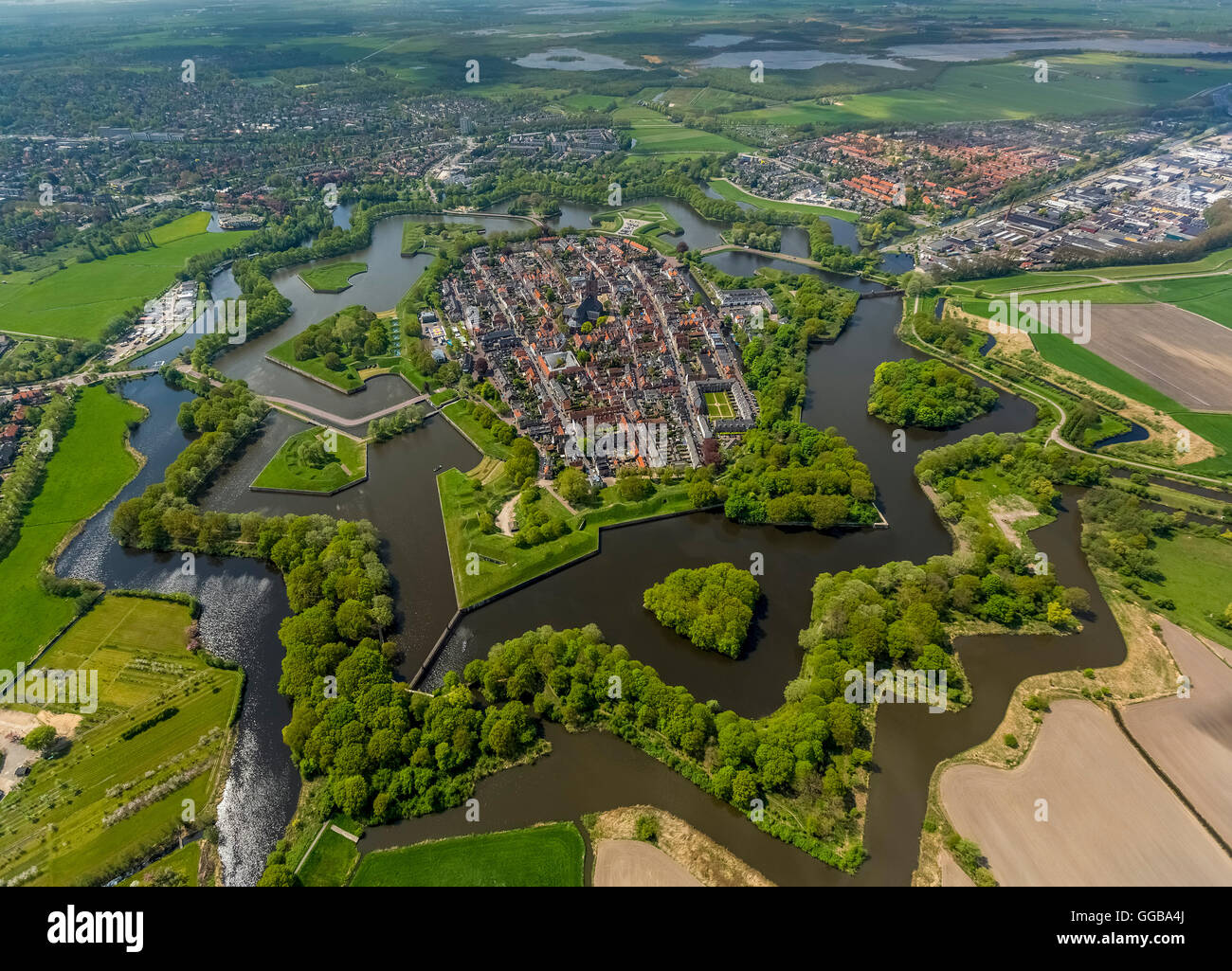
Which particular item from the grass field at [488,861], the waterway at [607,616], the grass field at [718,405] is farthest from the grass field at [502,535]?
the grass field at [488,861]

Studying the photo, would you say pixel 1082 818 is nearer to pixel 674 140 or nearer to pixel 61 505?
pixel 61 505

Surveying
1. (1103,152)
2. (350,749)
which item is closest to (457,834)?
(350,749)

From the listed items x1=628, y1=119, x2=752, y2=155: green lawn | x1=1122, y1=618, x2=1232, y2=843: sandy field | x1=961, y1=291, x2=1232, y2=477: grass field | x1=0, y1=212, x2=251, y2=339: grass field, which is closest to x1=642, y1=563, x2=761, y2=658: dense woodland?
x1=1122, y1=618, x2=1232, y2=843: sandy field

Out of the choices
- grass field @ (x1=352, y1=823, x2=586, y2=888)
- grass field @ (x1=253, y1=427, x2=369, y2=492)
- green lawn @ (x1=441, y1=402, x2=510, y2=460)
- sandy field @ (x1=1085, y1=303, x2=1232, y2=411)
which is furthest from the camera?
sandy field @ (x1=1085, y1=303, x2=1232, y2=411)

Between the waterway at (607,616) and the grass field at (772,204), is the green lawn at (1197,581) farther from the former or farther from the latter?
the grass field at (772,204)

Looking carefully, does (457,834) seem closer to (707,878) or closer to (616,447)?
(707,878)

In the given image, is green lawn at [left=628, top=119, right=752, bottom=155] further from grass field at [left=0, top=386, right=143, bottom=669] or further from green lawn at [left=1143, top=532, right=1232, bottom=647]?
green lawn at [left=1143, top=532, right=1232, bottom=647]

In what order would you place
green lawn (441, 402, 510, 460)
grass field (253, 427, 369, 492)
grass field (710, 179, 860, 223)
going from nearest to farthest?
grass field (253, 427, 369, 492)
green lawn (441, 402, 510, 460)
grass field (710, 179, 860, 223)

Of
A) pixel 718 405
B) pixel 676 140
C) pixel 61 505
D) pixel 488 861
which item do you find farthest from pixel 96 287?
pixel 676 140

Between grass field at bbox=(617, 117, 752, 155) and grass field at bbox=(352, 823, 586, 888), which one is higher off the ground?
grass field at bbox=(617, 117, 752, 155)
